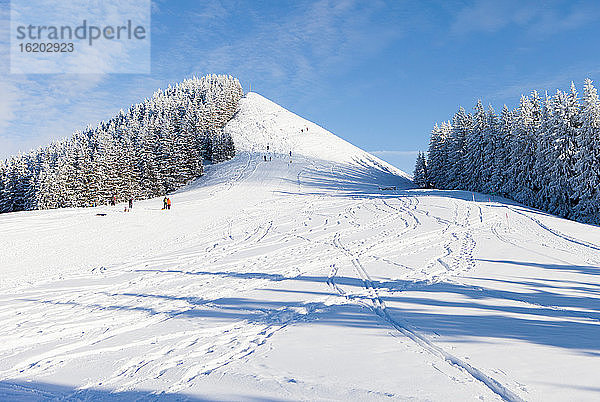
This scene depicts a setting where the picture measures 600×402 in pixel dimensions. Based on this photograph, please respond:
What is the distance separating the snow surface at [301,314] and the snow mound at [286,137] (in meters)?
64.0

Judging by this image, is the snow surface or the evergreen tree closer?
the snow surface

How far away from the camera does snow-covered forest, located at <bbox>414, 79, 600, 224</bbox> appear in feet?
111

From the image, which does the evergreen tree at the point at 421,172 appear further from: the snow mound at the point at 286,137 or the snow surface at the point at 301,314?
the snow surface at the point at 301,314

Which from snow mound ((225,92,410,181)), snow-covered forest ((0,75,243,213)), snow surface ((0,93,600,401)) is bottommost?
snow surface ((0,93,600,401))

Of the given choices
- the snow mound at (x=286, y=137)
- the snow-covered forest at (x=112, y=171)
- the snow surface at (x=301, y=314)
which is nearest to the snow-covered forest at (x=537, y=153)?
the snow surface at (x=301, y=314)

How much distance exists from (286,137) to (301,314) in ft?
294

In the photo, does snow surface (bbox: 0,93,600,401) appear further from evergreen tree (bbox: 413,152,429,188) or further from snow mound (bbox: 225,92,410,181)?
snow mound (bbox: 225,92,410,181)

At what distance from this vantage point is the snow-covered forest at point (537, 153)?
1332 inches

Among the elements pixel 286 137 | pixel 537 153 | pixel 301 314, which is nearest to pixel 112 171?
pixel 286 137

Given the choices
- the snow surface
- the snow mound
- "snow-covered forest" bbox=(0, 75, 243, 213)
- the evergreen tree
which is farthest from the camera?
the snow mound

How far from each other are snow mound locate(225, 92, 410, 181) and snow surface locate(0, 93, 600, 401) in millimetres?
63966

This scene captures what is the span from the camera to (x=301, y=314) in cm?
751

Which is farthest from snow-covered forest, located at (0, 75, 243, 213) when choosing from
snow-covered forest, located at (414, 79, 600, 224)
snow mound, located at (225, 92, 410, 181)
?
snow-covered forest, located at (414, 79, 600, 224)

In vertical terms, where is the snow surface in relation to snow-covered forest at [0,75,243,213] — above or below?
below
